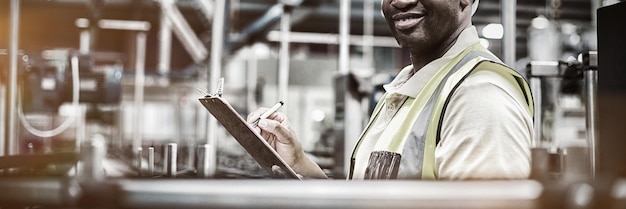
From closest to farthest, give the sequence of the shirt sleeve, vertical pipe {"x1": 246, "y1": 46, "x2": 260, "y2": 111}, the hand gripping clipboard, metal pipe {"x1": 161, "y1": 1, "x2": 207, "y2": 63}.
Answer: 1. the shirt sleeve
2. the hand gripping clipboard
3. metal pipe {"x1": 161, "y1": 1, "x2": 207, "y2": 63}
4. vertical pipe {"x1": 246, "y1": 46, "x2": 260, "y2": 111}

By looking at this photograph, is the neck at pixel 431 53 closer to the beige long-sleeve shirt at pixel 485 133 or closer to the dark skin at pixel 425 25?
the dark skin at pixel 425 25

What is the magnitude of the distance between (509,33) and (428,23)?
36.8 inches

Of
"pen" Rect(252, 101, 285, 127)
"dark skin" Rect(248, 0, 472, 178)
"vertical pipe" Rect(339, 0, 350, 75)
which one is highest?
"vertical pipe" Rect(339, 0, 350, 75)

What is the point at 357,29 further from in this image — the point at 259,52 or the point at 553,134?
the point at 553,134

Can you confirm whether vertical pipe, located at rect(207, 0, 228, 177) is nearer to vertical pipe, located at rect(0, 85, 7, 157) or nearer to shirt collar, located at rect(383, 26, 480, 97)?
vertical pipe, located at rect(0, 85, 7, 157)

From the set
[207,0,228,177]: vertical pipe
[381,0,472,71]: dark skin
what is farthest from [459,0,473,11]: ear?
[207,0,228,177]: vertical pipe

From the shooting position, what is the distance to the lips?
139 centimetres

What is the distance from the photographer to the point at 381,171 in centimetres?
132

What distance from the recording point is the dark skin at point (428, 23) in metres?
1.38

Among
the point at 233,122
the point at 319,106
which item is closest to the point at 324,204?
the point at 233,122

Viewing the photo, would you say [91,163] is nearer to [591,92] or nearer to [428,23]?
[428,23]

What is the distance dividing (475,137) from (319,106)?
8.40m

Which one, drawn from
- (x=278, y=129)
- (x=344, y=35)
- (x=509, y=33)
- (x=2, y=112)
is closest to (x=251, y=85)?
(x=344, y=35)

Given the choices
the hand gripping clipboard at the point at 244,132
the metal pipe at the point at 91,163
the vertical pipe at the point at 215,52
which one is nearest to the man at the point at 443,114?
the hand gripping clipboard at the point at 244,132
